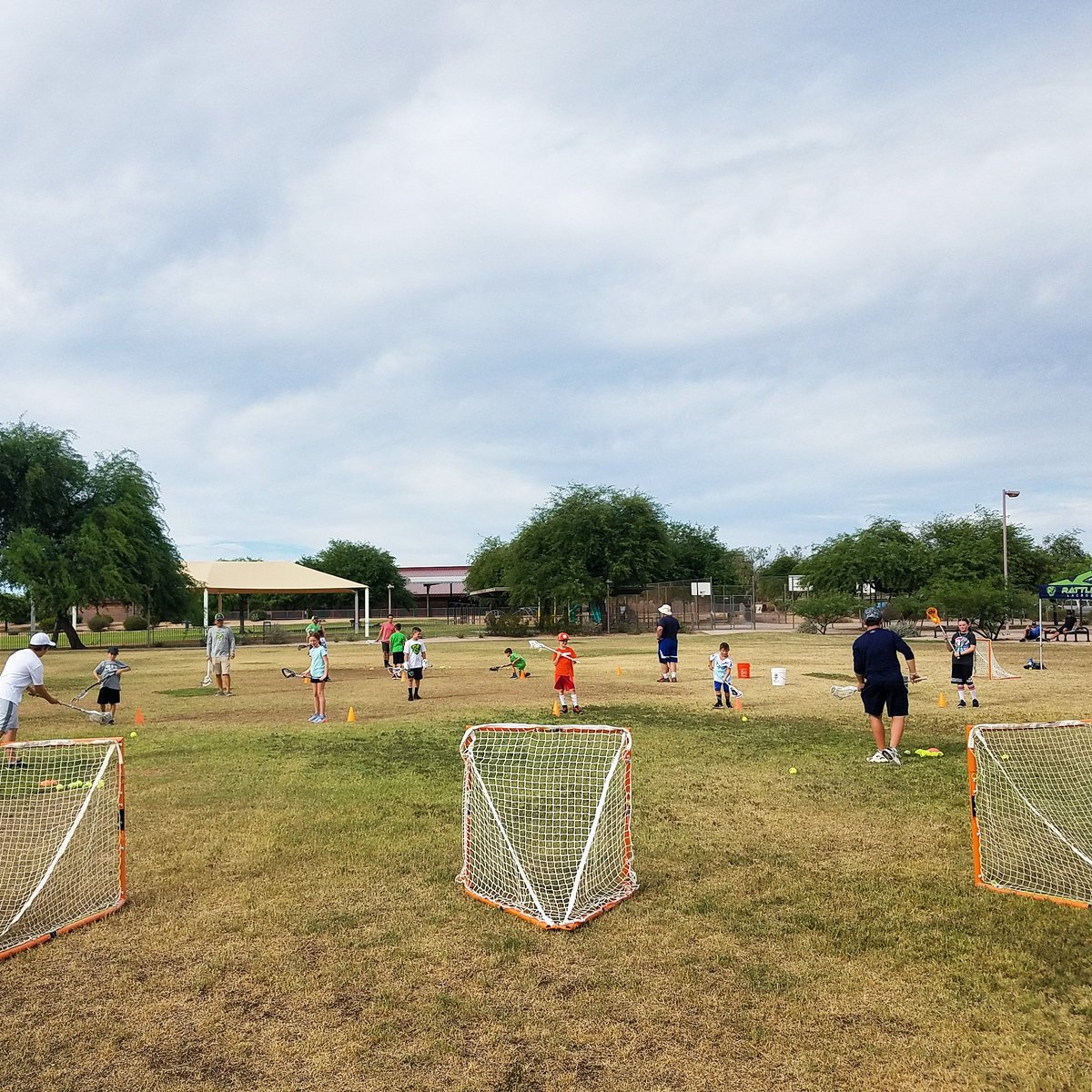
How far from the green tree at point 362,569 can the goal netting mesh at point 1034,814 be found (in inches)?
3034

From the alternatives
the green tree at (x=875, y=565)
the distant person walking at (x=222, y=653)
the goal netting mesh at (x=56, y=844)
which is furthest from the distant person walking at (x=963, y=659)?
the green tree at (x=875, y=565)

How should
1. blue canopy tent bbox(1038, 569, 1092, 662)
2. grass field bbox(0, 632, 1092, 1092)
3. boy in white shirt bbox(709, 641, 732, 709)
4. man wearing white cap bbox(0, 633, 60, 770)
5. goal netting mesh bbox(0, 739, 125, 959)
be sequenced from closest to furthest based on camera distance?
grass field bbox(0, 632, 1092, 1092)
goal netting mesh bbox(0, 739, 125, 959)
man wearing white cap bbox(0, 633, 60, 770)
boy in white shirt bbox(709, 641, 732, 709)
blue canopy tent bbox(1038, 569, 1092, 662)

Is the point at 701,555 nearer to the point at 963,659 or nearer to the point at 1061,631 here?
the point at 1061,631

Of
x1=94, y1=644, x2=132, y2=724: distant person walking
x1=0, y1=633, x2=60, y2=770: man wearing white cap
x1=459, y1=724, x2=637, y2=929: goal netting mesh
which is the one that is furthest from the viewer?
x1=94, y1=644, x2=132, y2=724: distant person walking

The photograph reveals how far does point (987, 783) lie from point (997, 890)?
3.22 meters

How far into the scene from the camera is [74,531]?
4169 centimetres

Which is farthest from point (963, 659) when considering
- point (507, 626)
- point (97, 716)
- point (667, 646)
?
point (507, 626)

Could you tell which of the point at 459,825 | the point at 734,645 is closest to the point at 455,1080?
the point at 459,825

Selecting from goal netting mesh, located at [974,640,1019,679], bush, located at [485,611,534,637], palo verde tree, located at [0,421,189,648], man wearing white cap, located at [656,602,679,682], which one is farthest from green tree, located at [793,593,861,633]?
palo verde tree, located at [0,421,189,648]

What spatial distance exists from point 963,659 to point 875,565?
4343 cm

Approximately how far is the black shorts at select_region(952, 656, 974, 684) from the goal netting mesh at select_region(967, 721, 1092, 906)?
3.70 meters

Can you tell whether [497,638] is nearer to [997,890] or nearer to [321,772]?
[321,772]

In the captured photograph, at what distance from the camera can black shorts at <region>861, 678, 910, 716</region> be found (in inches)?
396

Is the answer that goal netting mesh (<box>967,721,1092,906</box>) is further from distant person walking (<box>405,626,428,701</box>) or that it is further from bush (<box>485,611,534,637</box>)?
bush (<box>485,611,534,637</box>)
